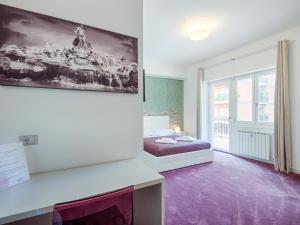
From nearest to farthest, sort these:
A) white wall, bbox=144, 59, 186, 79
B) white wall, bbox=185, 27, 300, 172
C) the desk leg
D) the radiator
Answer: the desk leg → white wall, bbox=185, 27, 300, 172 → the radiator → white wall, bbox=144, 59, 186, 79

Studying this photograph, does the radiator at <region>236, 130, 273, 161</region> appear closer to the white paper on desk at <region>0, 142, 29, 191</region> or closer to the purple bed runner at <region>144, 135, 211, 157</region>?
the purple bed runner at <region>144, 135, 211, 157</region>

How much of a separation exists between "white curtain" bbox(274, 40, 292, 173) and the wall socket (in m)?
3.97

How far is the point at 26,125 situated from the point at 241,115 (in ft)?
15.0

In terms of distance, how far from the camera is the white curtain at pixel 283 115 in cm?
322

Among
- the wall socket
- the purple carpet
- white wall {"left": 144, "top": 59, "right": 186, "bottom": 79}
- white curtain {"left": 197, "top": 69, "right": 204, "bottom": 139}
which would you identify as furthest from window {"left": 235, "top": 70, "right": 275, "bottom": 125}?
the wall socket

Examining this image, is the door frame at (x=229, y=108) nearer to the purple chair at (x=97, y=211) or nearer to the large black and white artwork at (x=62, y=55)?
the large black and white artwork at (x=62, y=55)

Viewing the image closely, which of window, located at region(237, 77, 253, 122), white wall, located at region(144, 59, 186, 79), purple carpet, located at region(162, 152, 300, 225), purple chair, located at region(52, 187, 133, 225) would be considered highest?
white wall, located at region(144, 59, 186, 79)

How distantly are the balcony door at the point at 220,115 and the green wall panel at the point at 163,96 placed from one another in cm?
113

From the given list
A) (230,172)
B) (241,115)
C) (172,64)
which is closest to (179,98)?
(172,64)

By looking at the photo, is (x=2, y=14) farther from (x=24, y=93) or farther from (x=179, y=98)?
(x=179, y=98)

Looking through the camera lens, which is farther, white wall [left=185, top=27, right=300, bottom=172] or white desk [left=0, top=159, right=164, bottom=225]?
white wall [left=185, top=27, right=300, bottom=172]

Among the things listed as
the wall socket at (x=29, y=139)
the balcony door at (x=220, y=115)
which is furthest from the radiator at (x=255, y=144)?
the wall socket at (x=29, y=139)

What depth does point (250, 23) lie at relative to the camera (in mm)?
3039

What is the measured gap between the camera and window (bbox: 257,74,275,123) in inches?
149
